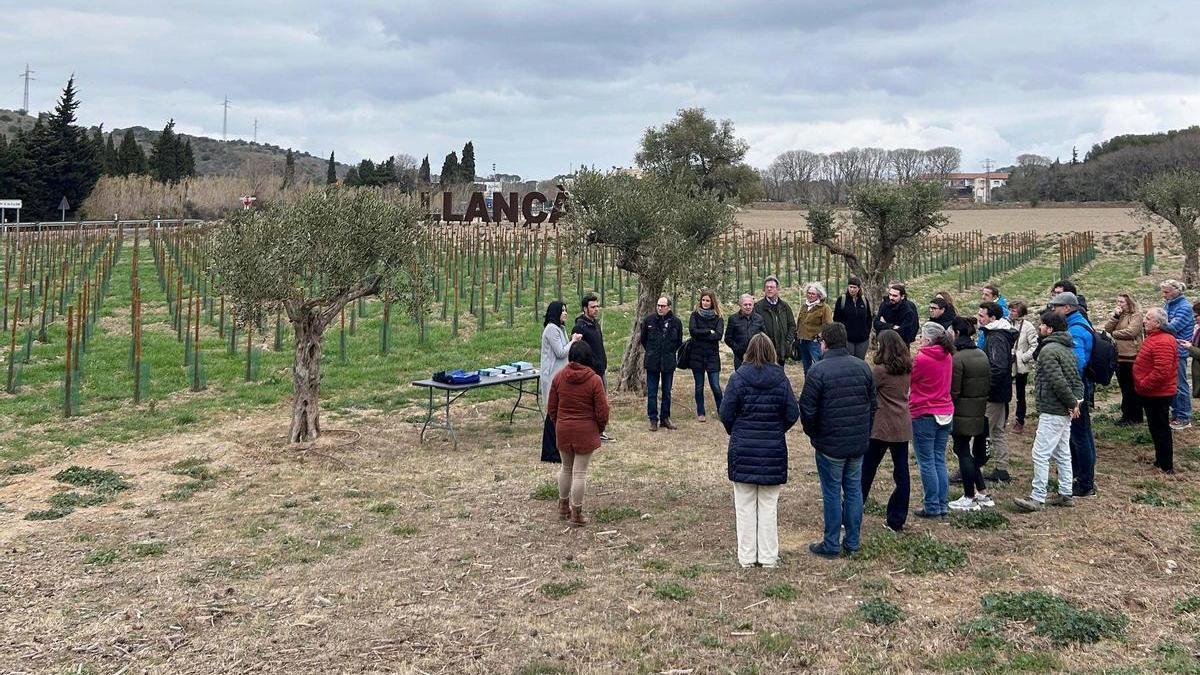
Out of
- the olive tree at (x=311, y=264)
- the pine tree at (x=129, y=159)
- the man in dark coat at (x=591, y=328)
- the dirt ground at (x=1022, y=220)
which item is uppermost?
the pine tree at (x=129, y=159)

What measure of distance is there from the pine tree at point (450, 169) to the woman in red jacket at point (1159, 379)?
64.6 m

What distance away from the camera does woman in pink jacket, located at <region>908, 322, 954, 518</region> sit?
262 inches

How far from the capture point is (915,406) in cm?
668

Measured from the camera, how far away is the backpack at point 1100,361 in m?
8.40

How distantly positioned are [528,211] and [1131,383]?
33.7 meters

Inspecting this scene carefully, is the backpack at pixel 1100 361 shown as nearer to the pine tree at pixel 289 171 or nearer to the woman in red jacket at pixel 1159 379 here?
the woman in red jacket at pixel 1159 379

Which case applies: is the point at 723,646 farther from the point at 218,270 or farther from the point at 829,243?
the point at 829,243

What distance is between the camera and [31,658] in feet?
15.8

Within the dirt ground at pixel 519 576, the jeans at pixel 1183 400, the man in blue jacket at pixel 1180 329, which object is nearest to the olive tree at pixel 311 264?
the dirt ground at pixel 519 576

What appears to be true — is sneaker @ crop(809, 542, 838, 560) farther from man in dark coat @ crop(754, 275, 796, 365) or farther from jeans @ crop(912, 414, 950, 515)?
man in dark coat @ crop(754, 275, 796, 365)

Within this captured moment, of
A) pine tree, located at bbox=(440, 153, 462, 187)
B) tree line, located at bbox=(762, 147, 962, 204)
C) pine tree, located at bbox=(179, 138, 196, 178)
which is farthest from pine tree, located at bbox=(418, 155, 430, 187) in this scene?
tree line, located at bbox=(762, 147, 962, 204)

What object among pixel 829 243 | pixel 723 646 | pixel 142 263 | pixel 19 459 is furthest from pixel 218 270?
pixel 142 263

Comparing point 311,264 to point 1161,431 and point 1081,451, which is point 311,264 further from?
point 1161,431

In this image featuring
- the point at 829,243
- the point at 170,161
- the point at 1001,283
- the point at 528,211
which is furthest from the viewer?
the point at 170,161
